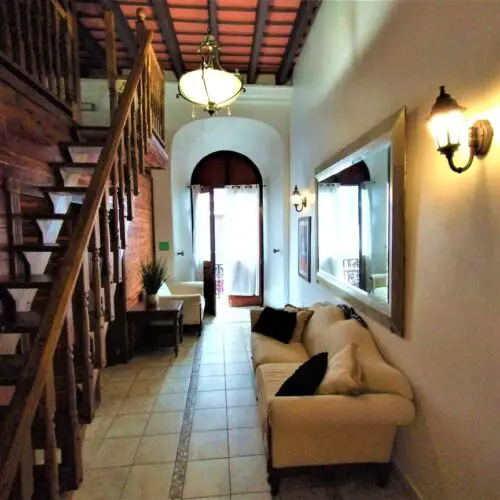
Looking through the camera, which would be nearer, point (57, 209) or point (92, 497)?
point (92, 497)

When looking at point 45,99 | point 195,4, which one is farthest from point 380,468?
point 195,4

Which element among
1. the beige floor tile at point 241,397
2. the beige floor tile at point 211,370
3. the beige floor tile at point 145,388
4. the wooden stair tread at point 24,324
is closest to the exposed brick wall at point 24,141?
the wooden stair tread at point 24,324

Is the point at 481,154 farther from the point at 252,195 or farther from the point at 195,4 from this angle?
the point at 252,195

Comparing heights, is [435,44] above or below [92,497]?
above

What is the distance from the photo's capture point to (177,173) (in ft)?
20.3

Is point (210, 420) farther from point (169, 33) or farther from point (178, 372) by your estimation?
point (169, 33)

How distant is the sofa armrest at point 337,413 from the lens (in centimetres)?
192

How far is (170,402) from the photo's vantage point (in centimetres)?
319

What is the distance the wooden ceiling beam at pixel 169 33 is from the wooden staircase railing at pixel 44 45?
879mm

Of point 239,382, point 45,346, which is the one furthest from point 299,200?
point 45,346

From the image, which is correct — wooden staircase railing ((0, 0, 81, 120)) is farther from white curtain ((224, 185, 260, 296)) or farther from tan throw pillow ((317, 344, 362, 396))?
white curtain ((224, 185, 260, 296))

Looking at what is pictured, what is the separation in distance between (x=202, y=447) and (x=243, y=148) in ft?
17.7

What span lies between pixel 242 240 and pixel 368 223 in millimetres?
4332

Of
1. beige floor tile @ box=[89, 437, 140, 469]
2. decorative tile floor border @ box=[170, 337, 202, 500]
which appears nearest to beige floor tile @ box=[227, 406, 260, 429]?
decorative tile floor border @ box=[170, 337, 202, 500]
